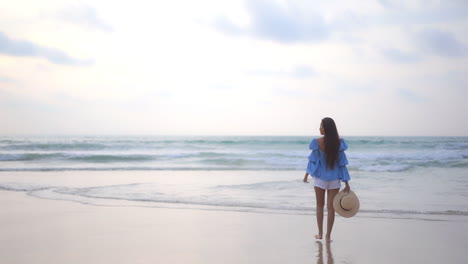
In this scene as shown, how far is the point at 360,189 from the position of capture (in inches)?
393

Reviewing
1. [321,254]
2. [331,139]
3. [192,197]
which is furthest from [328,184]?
[192,197]

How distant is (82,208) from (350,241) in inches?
179

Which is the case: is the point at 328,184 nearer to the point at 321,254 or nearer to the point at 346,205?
the point at 346,205

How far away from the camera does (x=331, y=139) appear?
5.09m

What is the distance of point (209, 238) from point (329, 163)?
1.72m

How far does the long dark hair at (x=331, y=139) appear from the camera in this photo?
508 cm

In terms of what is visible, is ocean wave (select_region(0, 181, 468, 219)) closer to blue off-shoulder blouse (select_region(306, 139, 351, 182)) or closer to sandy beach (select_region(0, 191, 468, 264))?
sandy beach (select_region(0, 191, 468, 264))

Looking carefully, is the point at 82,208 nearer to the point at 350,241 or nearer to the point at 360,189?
the point at 350,241

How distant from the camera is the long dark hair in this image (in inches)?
200

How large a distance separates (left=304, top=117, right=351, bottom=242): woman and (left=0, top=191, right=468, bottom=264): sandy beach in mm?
626

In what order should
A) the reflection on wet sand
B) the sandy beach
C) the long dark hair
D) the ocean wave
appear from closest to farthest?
the reflection on wet sand → the sandy beach → the long dark hair → the ocean wave

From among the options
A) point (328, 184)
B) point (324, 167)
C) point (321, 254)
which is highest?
point (324, 167)

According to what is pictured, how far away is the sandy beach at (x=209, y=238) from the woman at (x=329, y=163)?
0.63 m

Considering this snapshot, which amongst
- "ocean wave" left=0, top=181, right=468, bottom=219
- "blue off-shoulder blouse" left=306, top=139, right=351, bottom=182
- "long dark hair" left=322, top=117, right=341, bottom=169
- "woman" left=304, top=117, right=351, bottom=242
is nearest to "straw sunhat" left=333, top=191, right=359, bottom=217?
"woman" left=304, top=117, right=351, bottom=242
